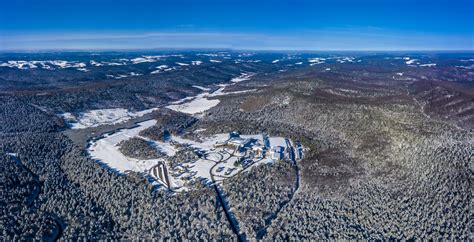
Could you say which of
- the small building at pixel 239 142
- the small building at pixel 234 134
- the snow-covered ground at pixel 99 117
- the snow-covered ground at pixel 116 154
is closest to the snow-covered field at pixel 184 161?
the snow-covered ground at pixel 116 154

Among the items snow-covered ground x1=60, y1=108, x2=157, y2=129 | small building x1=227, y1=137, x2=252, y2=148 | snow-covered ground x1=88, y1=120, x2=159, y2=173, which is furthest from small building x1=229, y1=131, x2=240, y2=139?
snow-covered ground x1=60, y1=108, x2=157, y2=129

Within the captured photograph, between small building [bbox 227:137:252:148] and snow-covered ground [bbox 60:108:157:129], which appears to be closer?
small building [bbox 227:137:252:148]

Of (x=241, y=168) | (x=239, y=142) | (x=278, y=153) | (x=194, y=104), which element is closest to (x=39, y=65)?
(x=194, y=104)

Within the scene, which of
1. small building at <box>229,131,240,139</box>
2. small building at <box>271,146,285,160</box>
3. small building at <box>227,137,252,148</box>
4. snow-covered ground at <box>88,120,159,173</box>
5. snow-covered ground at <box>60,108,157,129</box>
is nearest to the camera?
snow-covered ground at <box>88,120,159,173</box>

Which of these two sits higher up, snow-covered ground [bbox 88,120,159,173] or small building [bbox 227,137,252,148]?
small building [bbox 227,137,252,148]

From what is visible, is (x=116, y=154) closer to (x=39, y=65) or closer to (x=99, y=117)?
(x=99, y=117)

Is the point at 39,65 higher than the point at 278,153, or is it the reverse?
the point at 39,65

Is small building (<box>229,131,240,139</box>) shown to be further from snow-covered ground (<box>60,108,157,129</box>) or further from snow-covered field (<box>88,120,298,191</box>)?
snow-covered ground (<box>60,108,157,129</box>)

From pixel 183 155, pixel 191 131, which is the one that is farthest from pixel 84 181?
pixel 191 131

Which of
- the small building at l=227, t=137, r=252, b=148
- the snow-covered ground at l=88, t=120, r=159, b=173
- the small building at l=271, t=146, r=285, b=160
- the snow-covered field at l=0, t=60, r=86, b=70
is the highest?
the snow-covered field at l=0, t=60, r=86, b=70
